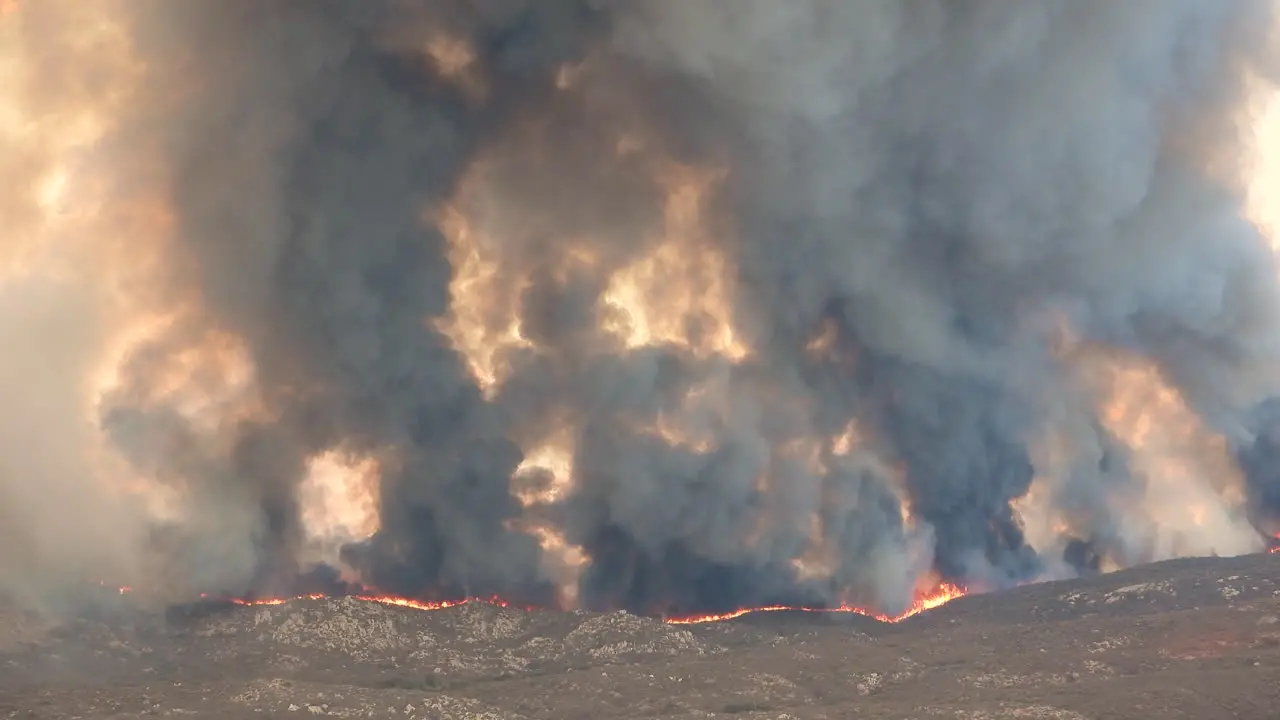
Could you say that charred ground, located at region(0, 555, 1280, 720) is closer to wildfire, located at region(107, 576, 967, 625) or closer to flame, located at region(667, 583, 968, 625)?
wildfire, located at region(107, 576, 967, 625)

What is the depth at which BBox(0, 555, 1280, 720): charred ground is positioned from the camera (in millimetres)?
65062

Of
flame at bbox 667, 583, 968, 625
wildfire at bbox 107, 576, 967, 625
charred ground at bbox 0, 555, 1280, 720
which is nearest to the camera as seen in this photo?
charred ground at bbox 0, 555, 1280, 720

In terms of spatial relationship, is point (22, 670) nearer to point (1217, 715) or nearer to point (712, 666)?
point (712, 666)

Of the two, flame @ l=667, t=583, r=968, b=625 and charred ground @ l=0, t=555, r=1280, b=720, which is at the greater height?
flame @ l=667, t=583, r=968, b=625

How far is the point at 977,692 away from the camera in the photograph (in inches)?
2714

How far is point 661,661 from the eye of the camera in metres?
80.2

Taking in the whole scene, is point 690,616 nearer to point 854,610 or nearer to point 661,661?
point 854,610

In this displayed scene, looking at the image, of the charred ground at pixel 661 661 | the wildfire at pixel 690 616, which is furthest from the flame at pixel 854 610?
the charred ground at pixel 661 661

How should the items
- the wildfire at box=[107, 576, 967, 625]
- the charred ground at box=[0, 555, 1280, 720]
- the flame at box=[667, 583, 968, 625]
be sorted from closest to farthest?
1. the charred ground at box=[0, 555, 1280, 720]
2. the wildfire at box=[107, 576, 967, 625]
3. the flame at box=[667, 583, 968, 625]

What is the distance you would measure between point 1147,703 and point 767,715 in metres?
19.5

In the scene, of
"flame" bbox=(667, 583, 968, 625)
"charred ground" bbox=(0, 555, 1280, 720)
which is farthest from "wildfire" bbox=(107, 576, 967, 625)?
"charred ground" bbox=(0, 555, 1280, 720)

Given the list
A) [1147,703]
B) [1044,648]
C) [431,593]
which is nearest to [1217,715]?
[1147,703]

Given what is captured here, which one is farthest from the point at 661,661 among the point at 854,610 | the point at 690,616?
the point at 854,610

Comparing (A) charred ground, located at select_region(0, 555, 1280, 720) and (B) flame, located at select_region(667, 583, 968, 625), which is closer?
(A) charred ground, located at select_region(0, 555, 1280, 720)
